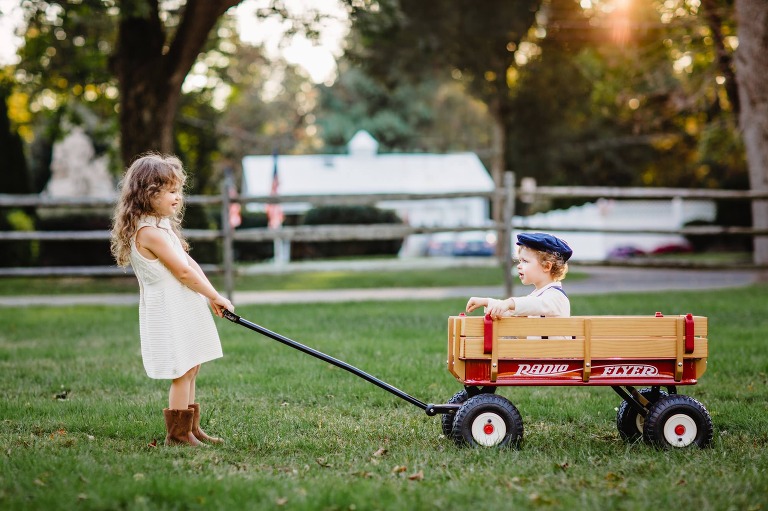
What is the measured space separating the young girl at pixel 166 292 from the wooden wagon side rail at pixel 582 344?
1.28 meters

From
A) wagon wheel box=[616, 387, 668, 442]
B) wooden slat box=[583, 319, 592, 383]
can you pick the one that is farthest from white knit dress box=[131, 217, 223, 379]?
wagon wheel box=[616, 387, 668, 442]

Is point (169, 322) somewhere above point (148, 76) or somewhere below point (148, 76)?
below

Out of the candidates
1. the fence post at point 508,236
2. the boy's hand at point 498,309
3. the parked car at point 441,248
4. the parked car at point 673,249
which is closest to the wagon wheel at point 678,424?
the boy's hand at point 498,309

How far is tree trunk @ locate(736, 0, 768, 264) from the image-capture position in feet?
46.2

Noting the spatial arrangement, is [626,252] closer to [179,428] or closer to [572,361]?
[572,361]

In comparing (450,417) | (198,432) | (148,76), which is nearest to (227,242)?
(148,76)

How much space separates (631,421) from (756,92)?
1143 cm

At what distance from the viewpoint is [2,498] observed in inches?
137

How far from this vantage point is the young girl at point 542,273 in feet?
15.0

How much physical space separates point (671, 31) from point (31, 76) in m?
13.8

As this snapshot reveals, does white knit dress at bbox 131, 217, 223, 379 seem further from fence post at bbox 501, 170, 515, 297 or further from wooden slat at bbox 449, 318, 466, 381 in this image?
fence post at bbox 501, 170, 515, 297

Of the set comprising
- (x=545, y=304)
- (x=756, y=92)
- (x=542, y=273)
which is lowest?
(x=545, y=304)

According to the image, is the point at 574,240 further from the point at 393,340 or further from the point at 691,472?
the point at 691,472

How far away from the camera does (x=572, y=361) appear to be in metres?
4.48
